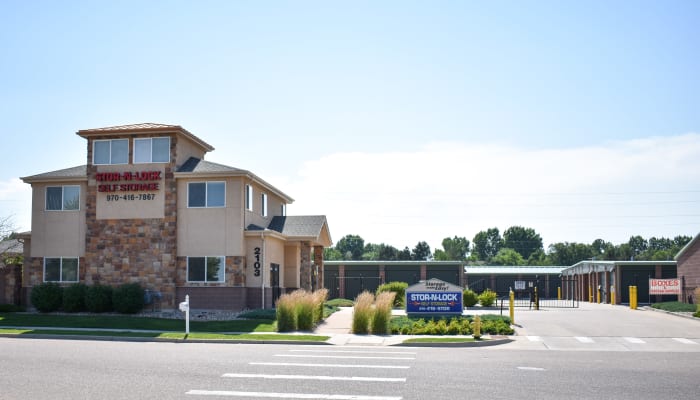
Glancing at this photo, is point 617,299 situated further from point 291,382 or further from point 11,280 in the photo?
point 291,382

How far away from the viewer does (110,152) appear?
33.4m

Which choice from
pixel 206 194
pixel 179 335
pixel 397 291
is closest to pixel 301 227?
pixel 397 291

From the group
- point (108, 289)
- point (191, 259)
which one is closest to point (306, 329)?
point (191, 259)

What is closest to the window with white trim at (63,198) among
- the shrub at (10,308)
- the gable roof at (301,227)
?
the shrub at (10,308)

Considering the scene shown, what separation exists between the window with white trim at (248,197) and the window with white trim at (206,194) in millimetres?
1103

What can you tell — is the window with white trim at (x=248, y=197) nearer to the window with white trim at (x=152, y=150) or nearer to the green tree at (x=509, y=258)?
the window with white trim at (x=152, y=150)

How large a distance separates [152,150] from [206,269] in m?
6.01

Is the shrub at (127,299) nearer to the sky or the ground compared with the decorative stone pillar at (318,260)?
nearer to the ground

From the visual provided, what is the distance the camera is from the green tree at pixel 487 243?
16600cm

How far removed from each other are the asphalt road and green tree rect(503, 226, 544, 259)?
140 meters

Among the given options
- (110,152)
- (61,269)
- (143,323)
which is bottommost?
(143,323)

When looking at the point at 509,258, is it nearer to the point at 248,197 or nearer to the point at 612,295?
the point at 612,295

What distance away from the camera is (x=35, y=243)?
34.3 metres

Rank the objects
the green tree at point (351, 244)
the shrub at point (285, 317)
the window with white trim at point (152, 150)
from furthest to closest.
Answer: the green tree at point (351, 244) → the window with white trim at point (152, 150) → the shrub at point (285, 317)
